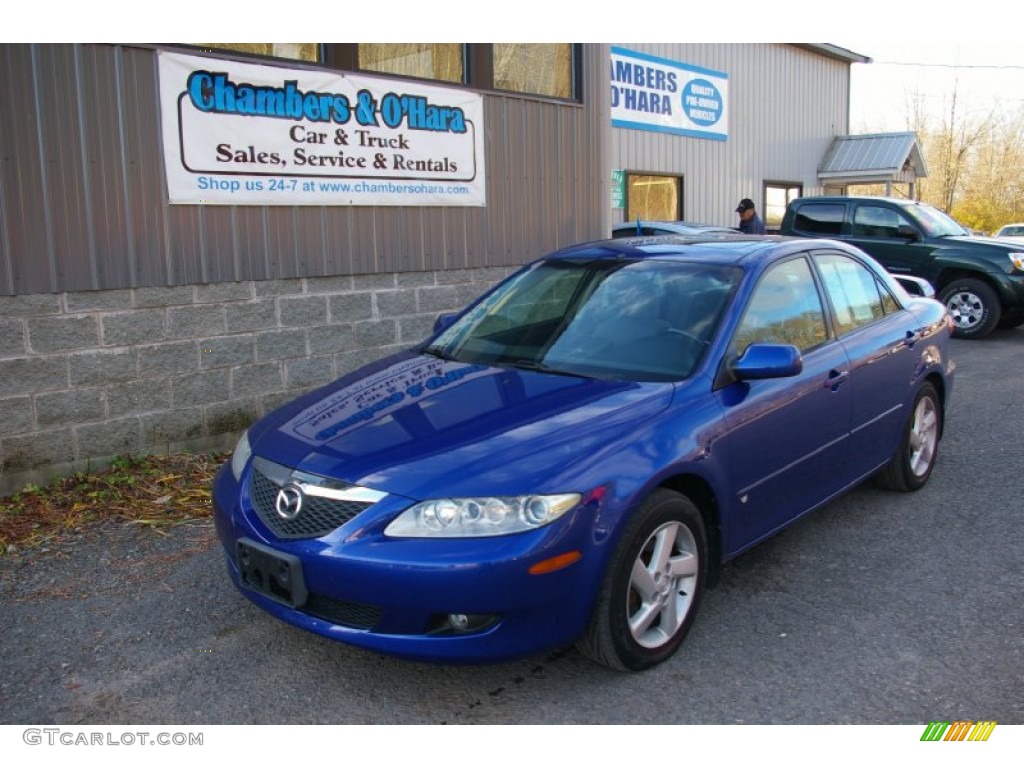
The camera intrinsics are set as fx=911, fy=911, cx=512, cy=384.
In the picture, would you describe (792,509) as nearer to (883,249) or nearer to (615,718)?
(615,718)

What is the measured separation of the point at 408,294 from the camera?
24.3 ft

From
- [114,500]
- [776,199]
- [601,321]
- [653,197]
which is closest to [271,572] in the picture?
[601,321]

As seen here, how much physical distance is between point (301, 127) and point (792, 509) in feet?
14.4

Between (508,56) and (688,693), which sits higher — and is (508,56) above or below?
above

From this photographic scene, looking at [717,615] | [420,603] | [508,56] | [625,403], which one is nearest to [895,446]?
[717,615]

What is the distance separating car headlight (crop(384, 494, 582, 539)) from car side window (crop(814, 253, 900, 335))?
2.37 metres

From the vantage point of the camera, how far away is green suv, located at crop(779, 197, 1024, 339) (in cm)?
1149

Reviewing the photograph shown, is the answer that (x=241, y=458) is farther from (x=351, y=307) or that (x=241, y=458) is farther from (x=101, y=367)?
(x=351, y=307)

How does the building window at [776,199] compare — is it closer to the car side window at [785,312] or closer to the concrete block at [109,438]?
the car side window at [785,312]

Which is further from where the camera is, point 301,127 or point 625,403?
point 301,127

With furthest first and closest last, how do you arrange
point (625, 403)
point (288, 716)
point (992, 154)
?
1. point (992, 154)
2. point (625, 403)
3. point (288, 716)

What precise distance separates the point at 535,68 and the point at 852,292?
453cm

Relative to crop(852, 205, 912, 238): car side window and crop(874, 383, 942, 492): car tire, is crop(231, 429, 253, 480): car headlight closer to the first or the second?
crop(874, 383, 942, 492): car tire

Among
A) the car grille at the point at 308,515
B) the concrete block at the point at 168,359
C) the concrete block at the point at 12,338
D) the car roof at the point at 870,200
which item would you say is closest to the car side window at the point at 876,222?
the car roof at the point at 870,200
